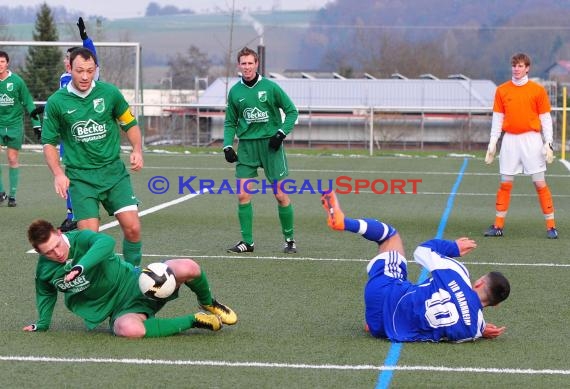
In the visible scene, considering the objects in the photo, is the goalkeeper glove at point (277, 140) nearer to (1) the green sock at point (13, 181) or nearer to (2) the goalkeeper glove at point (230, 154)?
(2) the goalkeeper glove at point (230, 154)

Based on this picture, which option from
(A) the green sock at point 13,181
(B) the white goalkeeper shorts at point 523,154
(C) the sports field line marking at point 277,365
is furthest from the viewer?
(A) the green sock at point 13,181

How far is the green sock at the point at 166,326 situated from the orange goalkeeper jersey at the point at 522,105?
6217 millimetres

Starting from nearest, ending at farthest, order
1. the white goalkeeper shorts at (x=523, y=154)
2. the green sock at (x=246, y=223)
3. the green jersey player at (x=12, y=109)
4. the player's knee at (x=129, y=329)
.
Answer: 1. the player's knee at (x=129, y=329)
2. the green sock at (x=246, y=223)
3. the white goalkeeper shorts at (x=523, y=154)
4. the green jersey player at (x=12, y=109)

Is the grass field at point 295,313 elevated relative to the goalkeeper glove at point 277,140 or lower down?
lower down

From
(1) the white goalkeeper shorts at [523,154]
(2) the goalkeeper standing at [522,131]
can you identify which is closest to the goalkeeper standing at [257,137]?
(2) the goalkeeper standing at [522,131]

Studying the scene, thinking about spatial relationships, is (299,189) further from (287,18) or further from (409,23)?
(409,23)

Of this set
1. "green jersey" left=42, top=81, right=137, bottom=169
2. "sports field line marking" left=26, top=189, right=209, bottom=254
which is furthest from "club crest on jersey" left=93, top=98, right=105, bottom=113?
"sports field line marking" left=26, top=189, right=209, bottom=254

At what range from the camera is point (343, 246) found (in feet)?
37.8

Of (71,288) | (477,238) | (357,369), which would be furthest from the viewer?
(477,238)

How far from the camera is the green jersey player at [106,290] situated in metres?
6.90

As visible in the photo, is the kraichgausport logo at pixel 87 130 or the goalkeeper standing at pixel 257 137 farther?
the goalkeeper standing at pixel 257 137

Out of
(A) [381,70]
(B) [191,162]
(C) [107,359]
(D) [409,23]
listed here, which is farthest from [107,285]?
(D) [409,23]

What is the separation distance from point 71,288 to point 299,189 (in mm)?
11487

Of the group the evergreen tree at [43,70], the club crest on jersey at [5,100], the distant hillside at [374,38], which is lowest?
the club crest on jersey at [5,100]
